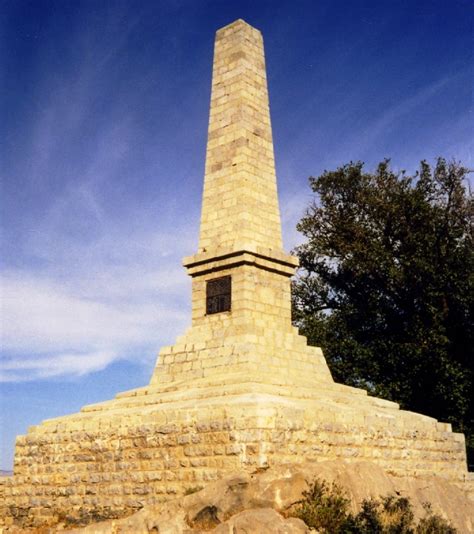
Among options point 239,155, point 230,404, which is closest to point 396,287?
point 239,155

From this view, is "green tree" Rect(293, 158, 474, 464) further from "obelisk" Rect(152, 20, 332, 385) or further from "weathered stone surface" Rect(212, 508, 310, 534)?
"weathered stone surface" Rect(212, 508, 310, 534)

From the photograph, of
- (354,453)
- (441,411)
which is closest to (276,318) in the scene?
(354,453)

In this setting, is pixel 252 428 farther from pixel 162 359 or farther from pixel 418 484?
pixel 162 359

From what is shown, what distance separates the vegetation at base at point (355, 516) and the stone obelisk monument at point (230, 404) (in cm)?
112

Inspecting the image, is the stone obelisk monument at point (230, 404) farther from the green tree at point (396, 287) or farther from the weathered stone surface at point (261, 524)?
the green tree at point (396, 287)

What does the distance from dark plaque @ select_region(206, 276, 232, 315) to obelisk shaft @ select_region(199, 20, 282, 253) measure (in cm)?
72

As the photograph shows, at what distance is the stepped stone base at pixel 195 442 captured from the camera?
36.3 feet

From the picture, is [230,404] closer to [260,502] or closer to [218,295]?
[260,502]

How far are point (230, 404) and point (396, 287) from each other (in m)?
14.5

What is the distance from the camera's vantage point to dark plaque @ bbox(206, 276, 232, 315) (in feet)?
49.4

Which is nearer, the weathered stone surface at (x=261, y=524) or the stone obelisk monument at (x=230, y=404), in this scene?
the weathered stone surface at (x=261, y=524)

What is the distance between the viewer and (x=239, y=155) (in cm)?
1585

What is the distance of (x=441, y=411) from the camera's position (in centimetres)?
2205

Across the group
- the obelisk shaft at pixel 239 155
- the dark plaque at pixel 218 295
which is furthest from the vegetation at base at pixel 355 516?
the obelisk shaft at pixel 239 155
